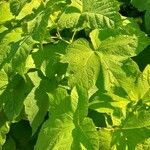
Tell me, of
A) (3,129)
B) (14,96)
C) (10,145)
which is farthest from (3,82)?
(10,145)

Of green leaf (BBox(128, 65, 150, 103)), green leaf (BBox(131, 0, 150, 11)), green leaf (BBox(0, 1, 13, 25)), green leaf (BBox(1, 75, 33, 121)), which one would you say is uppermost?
green leaf (BBox(0, 1, 13, 25))

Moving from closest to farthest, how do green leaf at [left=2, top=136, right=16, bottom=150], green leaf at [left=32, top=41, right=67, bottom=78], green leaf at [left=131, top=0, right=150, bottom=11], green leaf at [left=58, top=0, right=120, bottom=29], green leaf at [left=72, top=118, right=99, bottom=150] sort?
green leaf at [left=72, top=118, right=99, bottom=150] → green leaf at [left=58, top=0, right=120, bottom=29] → green leaf at [left=32, top=41, right=67, bottom=78] → green leaf at [left=131, top=0, right=150, bottom=11] → green leaf at [left=2, top=136, right=16, bottom=150]

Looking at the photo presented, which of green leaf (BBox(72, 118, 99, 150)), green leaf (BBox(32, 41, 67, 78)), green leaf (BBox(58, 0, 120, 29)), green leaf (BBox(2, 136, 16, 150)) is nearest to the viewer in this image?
green leaf (BBox(72, 118, 99, 150))

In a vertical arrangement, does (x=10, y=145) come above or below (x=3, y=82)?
below

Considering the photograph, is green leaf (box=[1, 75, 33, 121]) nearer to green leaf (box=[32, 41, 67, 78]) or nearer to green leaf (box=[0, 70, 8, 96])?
green leaf (box=[0, 70, 8, 96])

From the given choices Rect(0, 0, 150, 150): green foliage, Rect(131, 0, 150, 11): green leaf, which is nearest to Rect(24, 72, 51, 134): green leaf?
Rect(0, 0, 150, 150): green foliage

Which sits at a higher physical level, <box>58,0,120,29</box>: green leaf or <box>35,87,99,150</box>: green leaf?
<box>58,0,120,29</box>: green leaf

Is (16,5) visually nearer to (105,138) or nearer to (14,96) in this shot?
(14,96)

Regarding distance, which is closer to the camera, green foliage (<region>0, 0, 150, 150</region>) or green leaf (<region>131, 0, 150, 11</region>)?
green foliage (<region>0, 0, 150, 150</region>)

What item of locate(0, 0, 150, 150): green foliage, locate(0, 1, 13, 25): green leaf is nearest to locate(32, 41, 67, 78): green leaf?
locate(0, 0, 150, 150): green foliage

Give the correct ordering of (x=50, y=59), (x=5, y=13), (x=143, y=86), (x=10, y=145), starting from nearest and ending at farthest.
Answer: (x=143, y=86), (x=50, y=59), (x=5, y=13), (x=10, y=145)
